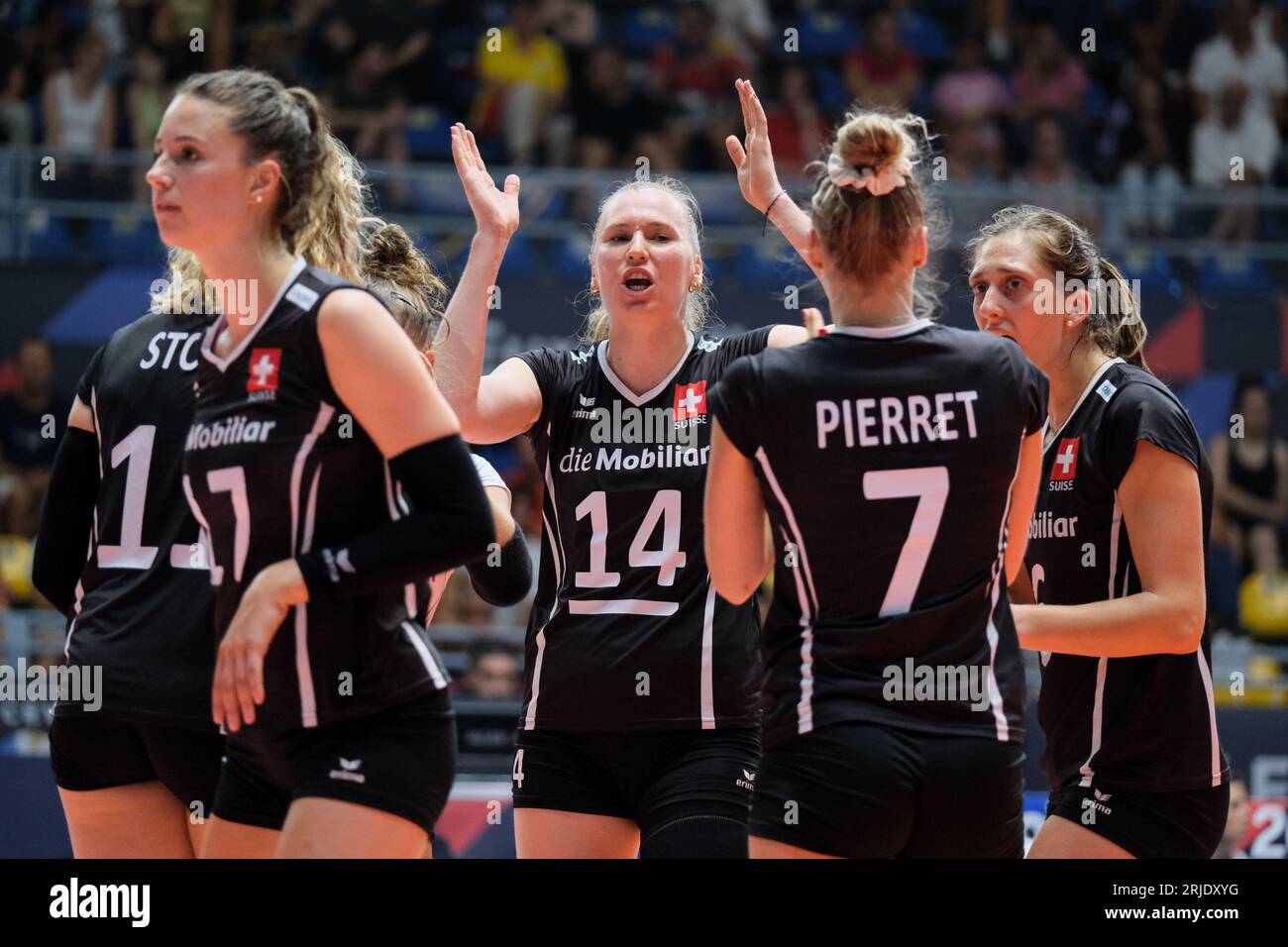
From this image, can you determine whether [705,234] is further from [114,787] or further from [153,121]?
[114,787]

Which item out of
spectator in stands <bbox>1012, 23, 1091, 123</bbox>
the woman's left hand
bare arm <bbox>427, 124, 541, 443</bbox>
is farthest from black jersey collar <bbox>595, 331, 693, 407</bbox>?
spectator in stands <bbox>1012, 23, 1091, 123</bbox>

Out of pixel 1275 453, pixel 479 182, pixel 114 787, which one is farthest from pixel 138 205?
pixel 1275 453

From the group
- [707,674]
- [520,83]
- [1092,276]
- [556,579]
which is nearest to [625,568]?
[556,579]

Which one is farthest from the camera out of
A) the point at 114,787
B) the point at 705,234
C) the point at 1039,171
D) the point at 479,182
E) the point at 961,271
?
the point at 1039,171

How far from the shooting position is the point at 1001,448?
284 centimetres

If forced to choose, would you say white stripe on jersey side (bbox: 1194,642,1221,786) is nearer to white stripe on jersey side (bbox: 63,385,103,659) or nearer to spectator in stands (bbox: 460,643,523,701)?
white stripe on jersey side (bbox: 63,385,103,659)

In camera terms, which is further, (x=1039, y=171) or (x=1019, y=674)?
(x=1039, y=171)

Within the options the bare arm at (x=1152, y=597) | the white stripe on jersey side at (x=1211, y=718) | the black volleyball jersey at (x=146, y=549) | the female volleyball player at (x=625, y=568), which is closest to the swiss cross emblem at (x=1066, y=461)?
the bare arm at (x=1152, y=597)

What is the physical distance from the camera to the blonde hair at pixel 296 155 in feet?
9.73

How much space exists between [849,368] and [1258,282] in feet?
27.0

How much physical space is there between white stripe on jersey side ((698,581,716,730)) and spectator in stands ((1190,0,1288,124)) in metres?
9.85

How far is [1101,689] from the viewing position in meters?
3.69

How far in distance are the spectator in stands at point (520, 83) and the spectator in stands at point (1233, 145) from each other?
4.99m

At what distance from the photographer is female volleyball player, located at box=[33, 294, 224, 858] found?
3229 mm
